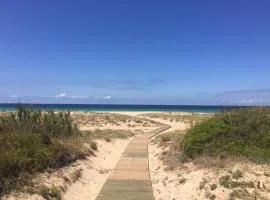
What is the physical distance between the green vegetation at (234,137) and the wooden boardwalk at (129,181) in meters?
2.29

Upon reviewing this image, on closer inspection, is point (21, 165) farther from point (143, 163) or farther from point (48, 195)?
point (143, 163)

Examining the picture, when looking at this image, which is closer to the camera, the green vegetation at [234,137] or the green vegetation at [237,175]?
the green vegetation at [237,175]

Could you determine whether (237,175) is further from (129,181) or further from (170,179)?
(129,181)

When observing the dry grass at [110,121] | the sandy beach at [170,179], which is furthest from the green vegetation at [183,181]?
the dry grass at [110,121]

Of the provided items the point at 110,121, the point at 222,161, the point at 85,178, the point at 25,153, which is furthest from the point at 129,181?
the point at 110,121

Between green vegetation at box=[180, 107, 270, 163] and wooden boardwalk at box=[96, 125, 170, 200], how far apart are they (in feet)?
7.51

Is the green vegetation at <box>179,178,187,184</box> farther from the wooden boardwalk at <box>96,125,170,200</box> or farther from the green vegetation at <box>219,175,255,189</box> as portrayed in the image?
the green vegetation at <box>219,175,255,189</box>

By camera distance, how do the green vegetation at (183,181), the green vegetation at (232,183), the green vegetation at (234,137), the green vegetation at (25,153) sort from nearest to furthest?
the green vegetation at (25,153) < the green vegetation at (232,183) < the green vegetation at (183,181) < the green vegetation at (234,137)

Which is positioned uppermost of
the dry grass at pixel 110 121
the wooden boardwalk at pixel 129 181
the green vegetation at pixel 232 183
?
the dry grass at pixel 110 121

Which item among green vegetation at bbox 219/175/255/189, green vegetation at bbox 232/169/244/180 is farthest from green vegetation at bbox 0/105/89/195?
green vegetation at bbox 232/169/244/180

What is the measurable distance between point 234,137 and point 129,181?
549 cm

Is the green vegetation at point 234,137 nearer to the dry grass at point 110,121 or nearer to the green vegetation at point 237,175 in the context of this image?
the green vegetation at point 237,175

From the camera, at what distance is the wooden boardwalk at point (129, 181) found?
39.1 feet

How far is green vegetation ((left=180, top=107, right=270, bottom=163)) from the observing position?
15.0 m
